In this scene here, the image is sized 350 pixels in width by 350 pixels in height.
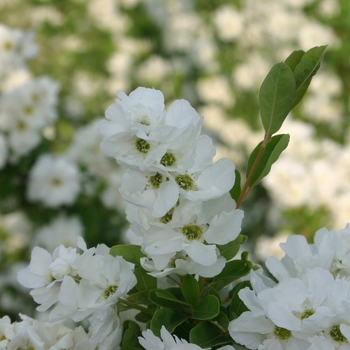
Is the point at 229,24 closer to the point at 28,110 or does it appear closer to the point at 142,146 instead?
the point at 28,110

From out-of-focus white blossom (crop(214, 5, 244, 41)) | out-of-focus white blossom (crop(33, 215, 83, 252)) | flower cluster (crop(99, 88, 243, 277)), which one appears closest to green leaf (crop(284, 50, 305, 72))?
flower cluster (crop(99, 88, 243, 277))

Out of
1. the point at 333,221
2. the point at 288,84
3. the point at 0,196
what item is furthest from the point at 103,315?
the point at 333,221

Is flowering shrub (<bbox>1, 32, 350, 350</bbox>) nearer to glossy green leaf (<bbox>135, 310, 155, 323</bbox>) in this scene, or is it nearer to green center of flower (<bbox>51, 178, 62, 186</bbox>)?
glossy green leaf (<bbox>135, 310, 155, 323</bbox>)

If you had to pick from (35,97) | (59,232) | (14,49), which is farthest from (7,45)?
(59,232)

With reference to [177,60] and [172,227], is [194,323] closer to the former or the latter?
[172,227]

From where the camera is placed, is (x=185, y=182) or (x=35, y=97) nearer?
(x=185, y=182)

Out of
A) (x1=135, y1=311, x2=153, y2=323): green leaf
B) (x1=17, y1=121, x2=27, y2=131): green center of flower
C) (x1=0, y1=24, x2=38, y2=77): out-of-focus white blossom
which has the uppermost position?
(x1=135, y1=311, x2=153, y2=323): green leaf
